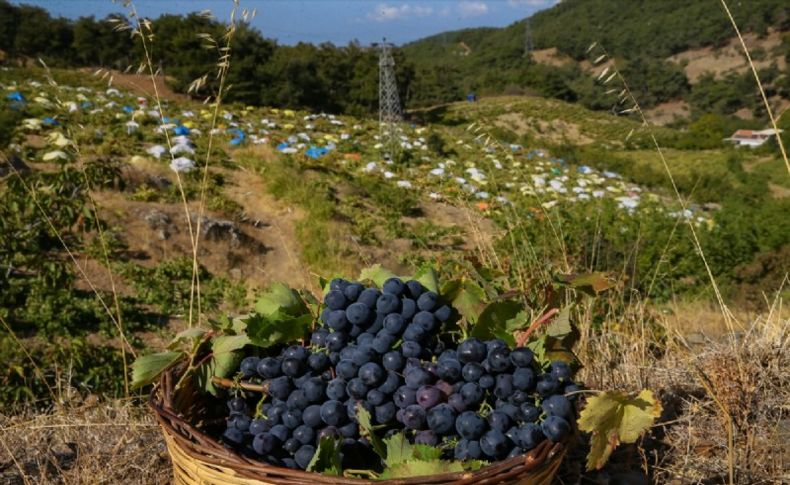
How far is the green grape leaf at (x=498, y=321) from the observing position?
1364mm

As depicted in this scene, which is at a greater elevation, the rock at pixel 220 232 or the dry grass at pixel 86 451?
the dry grass at pixel 86 451

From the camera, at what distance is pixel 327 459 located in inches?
44.1

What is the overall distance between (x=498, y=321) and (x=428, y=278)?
0.20m

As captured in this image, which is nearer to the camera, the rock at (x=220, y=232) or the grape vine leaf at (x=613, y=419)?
the grape vine leaf at (x=613, y=419)

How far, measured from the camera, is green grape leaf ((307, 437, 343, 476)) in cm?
110

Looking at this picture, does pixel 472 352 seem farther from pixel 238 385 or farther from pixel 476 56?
pixel 476 56

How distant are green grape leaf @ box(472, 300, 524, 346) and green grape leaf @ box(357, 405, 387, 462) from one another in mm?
325

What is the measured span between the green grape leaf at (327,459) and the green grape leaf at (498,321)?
0.42m

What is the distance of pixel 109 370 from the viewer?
4879 millimetres

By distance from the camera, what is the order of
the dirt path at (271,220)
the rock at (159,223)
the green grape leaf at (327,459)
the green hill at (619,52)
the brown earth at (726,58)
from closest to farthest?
the green grape leaf at (327,459) → the dirt path at (271,220) → the rock at (159,223) → the green hill at (619,52) → the brown earth at (726,58)

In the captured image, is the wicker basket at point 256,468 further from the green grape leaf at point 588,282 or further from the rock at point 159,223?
the rock at point 159,223

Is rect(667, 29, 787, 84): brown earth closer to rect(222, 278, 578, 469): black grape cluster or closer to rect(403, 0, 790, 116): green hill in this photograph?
rect(403, 0, 790, 116): green hill

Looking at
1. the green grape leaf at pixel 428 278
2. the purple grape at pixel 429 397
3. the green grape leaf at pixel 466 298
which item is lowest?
the purple grape at pixel 429 397

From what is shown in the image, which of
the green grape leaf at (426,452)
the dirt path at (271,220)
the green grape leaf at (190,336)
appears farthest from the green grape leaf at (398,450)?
the dirt path at (271,220)
